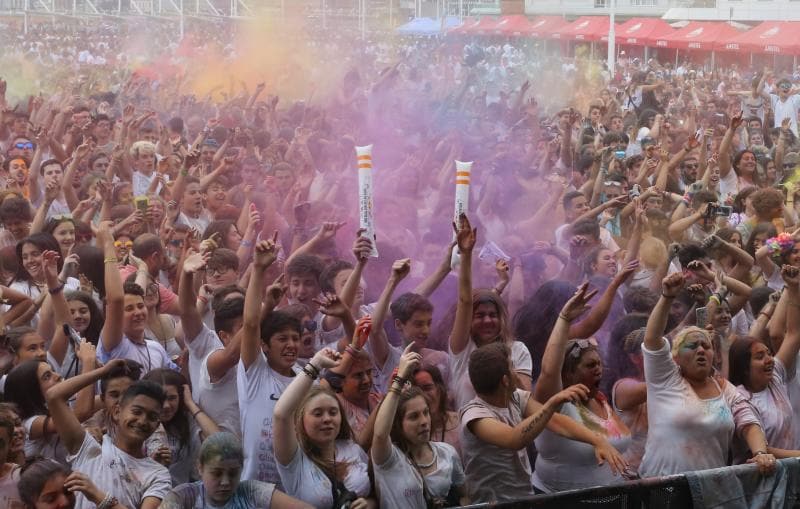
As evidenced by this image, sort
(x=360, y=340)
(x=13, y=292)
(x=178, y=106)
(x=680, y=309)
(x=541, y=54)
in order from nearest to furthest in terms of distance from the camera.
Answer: (x=360, y=340) → (x=13, y=292) → (x=680, y=309) → (x=178, y=106) → (x=541, y=54)

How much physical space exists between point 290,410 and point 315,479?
22 centimetres

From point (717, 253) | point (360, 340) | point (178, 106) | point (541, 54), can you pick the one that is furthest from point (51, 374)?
point (541, 54)

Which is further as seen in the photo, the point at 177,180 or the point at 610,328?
the point at 177,180

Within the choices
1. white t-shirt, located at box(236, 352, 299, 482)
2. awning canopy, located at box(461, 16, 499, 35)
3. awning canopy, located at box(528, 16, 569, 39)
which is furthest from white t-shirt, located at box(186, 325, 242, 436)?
awning canopy, located at box(528, 16, 569, 39)

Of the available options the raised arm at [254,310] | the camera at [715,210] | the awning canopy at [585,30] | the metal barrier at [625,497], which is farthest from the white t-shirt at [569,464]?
the awning canopy at [585,30]

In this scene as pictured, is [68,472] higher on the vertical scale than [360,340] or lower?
lower

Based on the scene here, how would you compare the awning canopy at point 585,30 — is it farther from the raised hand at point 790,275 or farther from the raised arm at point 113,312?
the raised arm at point 113,312

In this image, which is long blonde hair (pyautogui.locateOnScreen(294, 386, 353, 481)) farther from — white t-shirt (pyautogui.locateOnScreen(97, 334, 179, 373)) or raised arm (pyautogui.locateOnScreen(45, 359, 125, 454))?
white t-shirt (pyautogui.locateOnScreen(97, 334, 179, 373))

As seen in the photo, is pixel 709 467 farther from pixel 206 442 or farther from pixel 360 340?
pixel 206 442

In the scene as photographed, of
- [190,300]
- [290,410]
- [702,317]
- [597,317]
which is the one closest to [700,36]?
[702,317]

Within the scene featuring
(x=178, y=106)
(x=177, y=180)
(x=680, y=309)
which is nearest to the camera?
(x=680, y=309)

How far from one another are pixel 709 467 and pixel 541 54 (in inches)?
399

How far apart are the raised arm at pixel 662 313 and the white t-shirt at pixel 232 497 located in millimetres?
1390

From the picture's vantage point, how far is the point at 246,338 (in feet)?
13.6
